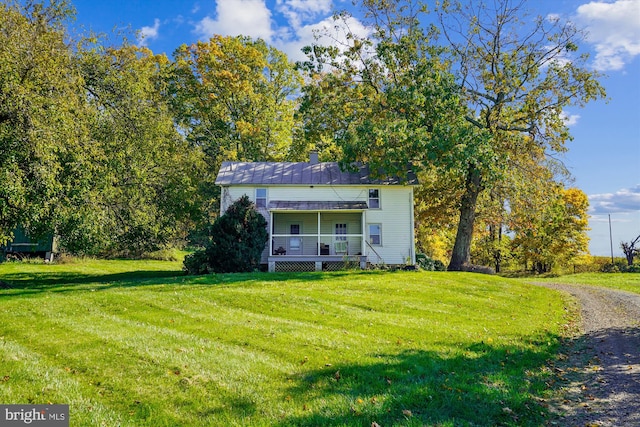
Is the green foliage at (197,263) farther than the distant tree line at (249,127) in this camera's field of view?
Yes

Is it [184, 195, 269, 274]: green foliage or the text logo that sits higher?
[184, 195, 269, 274]: green foliage

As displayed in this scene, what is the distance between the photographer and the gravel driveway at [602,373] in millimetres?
5711

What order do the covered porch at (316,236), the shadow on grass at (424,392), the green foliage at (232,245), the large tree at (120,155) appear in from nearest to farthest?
the shadow on grass at (424,392) < the large tree at (120,155) < the green foliage at (232,245) < the covered porch at (316,236)

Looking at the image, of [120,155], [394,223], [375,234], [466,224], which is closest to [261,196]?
[375,234]

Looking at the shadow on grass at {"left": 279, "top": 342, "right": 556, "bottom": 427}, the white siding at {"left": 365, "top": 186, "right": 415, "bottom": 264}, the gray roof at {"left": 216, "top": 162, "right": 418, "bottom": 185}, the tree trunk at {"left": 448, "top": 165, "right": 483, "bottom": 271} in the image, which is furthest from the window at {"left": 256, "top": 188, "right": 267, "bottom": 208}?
the shadow on grass at {"left": 279, "top": 342, "right": 556, "bottom": 427}

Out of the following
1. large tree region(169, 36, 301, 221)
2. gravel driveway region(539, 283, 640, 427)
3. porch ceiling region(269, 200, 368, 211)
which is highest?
large tree region(169, 36, 301, 221)

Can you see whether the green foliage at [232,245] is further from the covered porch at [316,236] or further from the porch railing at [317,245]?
the porch railing at [317,245]

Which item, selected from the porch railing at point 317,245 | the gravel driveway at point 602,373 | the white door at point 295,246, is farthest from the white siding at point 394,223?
the gravel driveway at point 602,373

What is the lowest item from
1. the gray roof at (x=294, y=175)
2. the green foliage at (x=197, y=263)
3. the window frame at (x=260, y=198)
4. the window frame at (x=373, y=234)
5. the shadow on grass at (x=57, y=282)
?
the shadow on grass at (x=57, y=282)

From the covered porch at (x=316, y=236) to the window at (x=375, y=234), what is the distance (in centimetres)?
74

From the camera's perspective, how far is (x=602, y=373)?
24.9ft

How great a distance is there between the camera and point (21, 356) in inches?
281

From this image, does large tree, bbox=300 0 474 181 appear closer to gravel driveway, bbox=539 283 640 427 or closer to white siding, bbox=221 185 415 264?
white siding, bbox=221 185 415 264

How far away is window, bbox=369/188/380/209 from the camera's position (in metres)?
25.9
